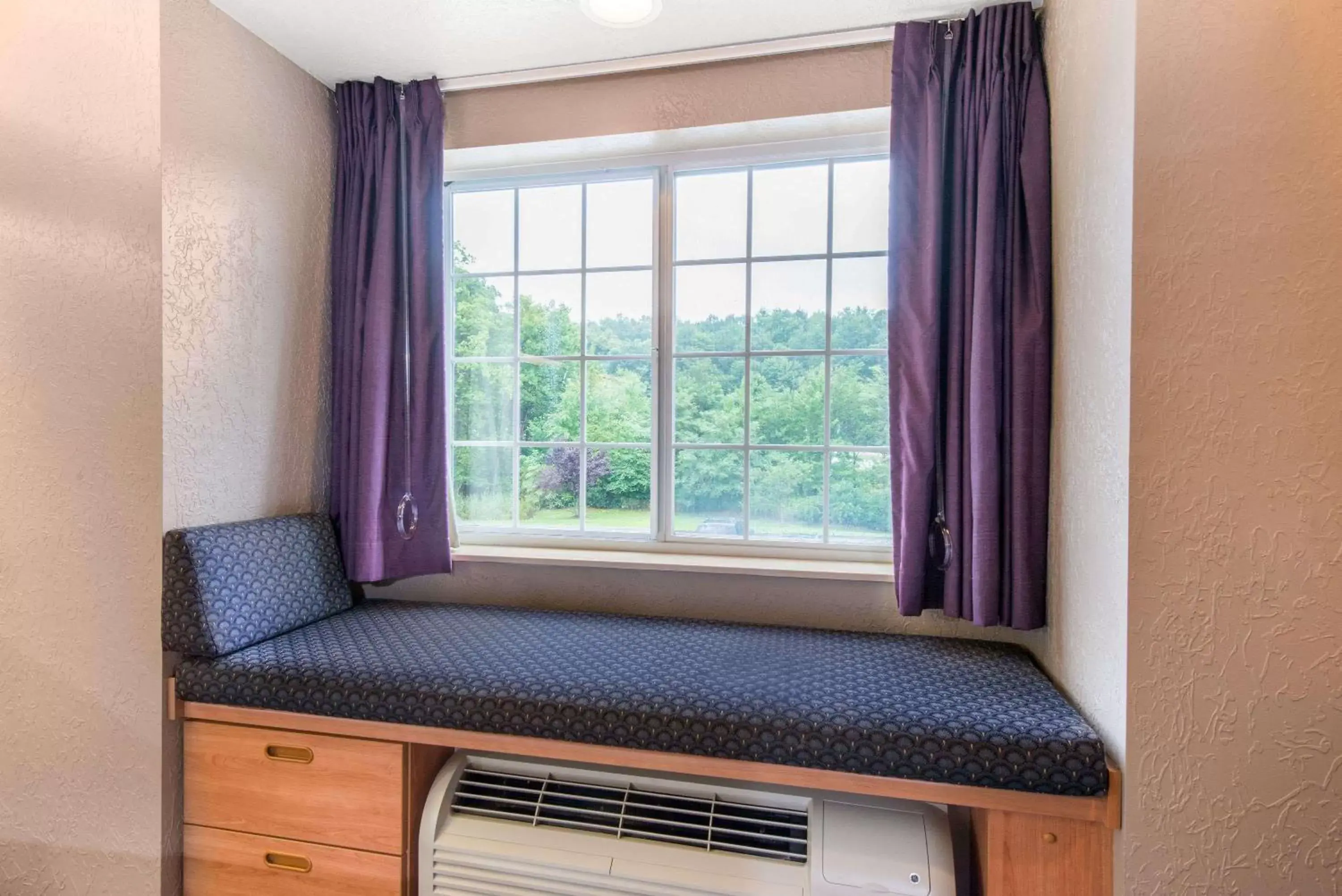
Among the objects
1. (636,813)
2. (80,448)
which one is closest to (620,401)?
(636,813)

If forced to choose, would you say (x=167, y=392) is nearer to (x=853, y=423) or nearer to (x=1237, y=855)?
(x=853, y=423)

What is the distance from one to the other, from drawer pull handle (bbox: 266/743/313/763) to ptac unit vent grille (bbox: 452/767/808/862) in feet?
1.11

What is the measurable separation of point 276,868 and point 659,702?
99 centimetres

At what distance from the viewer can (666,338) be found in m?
1.98

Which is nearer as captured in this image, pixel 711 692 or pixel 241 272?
pixel 711 692

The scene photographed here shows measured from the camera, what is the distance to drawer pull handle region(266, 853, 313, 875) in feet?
4.56

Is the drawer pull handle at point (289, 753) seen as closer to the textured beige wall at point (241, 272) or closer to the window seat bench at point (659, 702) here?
the window seat bench at point (659, 702)

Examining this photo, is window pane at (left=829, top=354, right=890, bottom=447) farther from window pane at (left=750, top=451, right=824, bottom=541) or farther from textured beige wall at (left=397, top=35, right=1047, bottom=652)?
textured beige wall at (left=397, top=35, right=1047, bottom=652)

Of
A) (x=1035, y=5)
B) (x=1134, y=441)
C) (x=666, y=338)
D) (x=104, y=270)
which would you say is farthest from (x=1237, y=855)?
(x=104, y=270)

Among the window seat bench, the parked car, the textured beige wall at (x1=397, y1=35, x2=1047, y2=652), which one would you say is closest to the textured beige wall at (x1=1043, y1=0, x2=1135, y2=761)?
the window seat bench

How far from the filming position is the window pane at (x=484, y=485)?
2.12 metres

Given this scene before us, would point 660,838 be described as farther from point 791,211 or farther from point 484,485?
point 791,211

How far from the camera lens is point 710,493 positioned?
6.46 feet

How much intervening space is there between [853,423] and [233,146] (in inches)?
73.7
